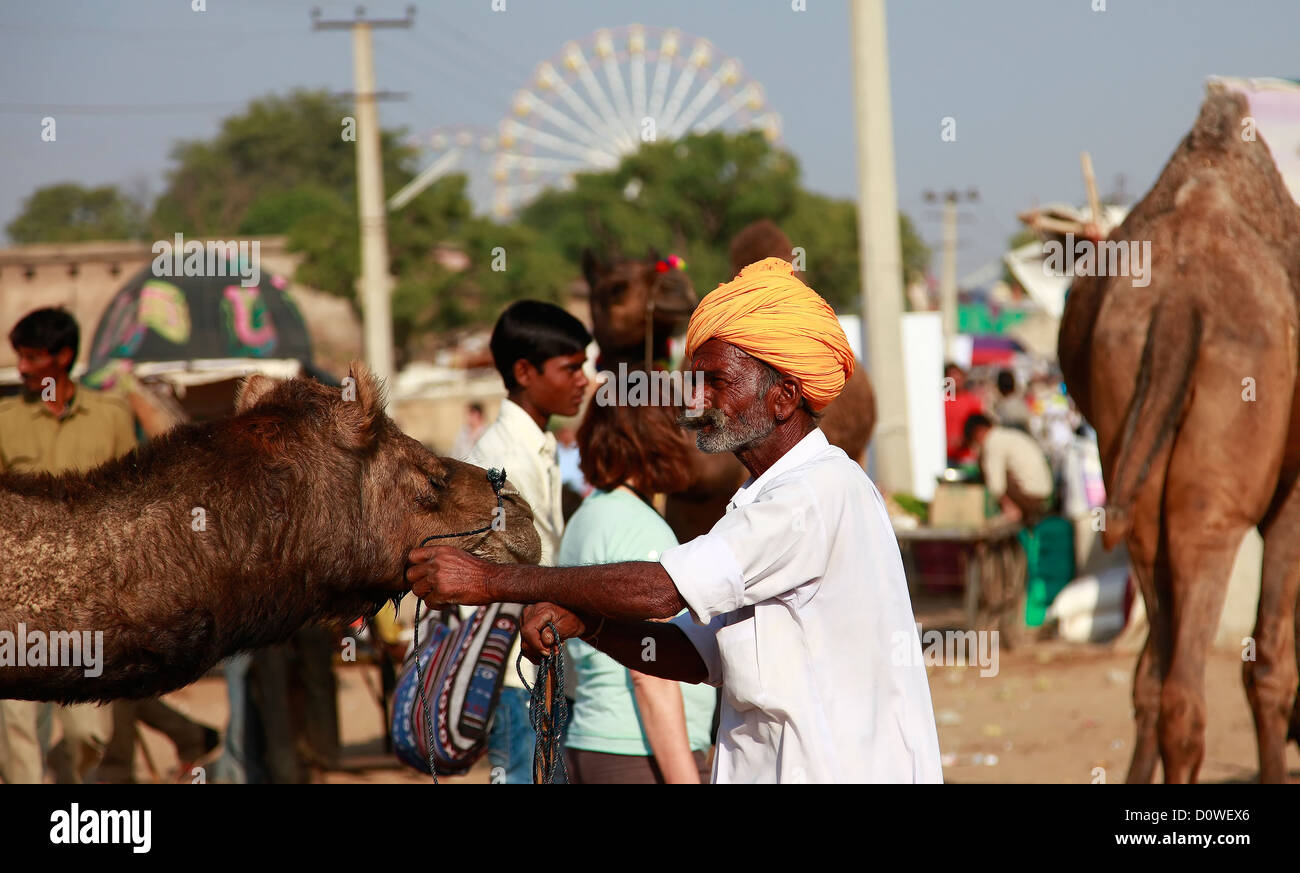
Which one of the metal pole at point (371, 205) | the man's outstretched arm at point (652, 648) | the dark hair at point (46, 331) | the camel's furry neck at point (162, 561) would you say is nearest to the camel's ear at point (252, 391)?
the camel's furry neck at point (162, 561)

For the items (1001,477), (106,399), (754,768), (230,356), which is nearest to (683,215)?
(230,356)

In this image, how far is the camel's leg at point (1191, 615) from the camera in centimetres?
538

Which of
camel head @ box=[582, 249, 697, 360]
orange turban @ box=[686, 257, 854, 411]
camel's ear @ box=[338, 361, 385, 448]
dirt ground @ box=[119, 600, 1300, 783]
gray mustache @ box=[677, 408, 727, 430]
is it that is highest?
camel head @ box=[582, 249, 697, 360]

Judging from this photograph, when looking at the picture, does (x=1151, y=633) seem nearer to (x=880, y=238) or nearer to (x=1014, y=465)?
(x=1014, y=465)

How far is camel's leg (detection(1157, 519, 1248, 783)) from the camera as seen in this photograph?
5.38m

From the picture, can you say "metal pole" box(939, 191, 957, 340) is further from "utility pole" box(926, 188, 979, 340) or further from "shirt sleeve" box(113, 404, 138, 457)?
"shirt sleeve" box(113, 404, 138, 457)

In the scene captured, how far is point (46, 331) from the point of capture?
18.3 ft

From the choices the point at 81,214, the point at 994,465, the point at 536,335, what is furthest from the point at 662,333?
the point at 81,214

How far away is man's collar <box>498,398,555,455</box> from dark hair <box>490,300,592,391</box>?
11cm

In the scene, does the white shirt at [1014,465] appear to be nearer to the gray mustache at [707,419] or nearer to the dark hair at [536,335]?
the dark hair at [536,335]

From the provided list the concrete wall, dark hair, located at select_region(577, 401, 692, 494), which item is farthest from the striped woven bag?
the concrete wall

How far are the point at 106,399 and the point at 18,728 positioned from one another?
1.53 meters

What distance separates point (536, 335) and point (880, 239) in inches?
342

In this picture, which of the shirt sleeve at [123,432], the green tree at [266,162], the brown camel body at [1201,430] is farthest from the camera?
the green tree at [266,162]
